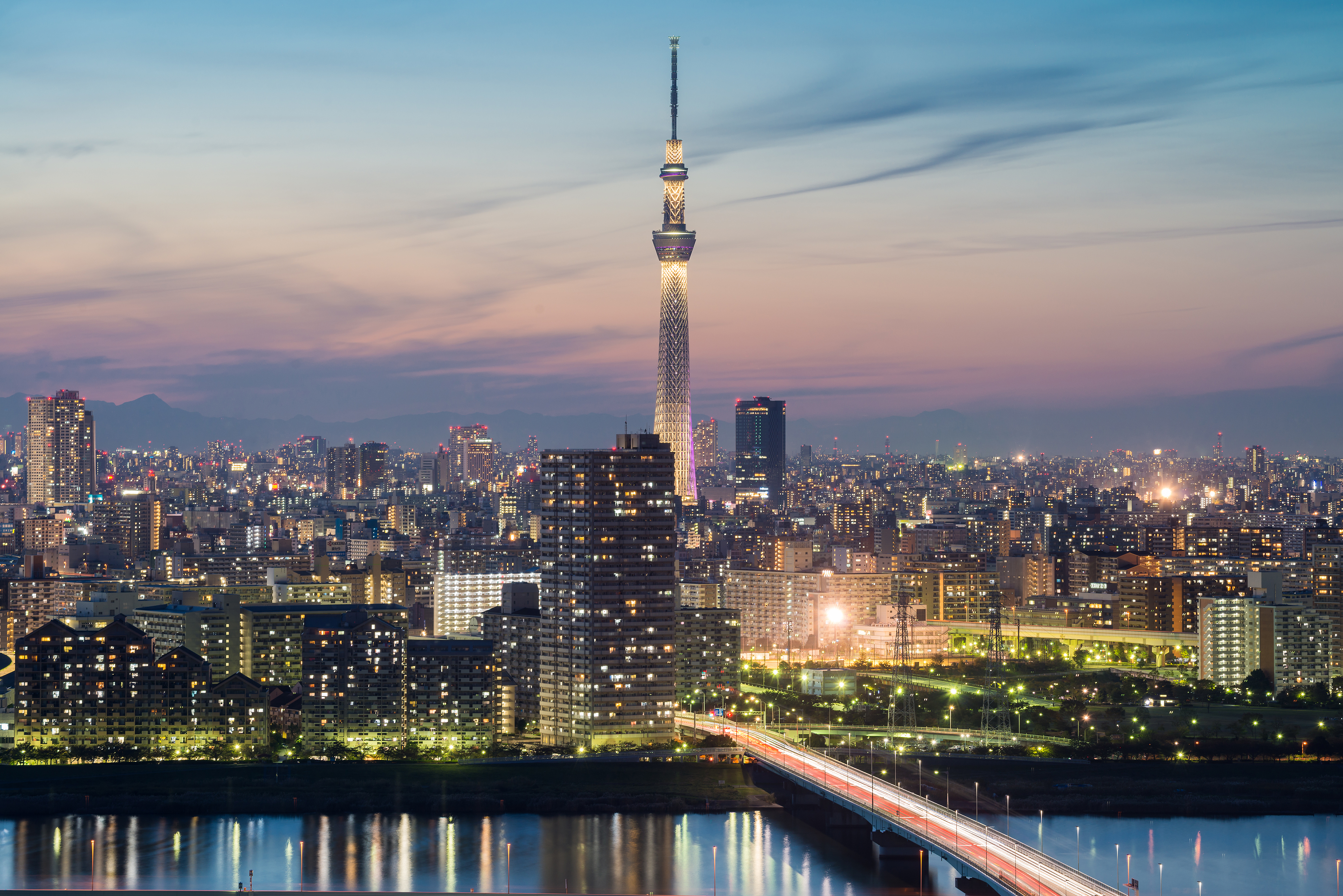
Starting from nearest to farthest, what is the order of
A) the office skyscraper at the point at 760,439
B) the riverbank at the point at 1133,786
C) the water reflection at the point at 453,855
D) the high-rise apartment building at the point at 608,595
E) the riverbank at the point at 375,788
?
the water reflection at the point at 453,855, the riverbank at the point at 1133,786, the riverbank at the point at 375,788, the high-rise apartment building at the point at 608,595, the office skyscraper at the point at 760,439

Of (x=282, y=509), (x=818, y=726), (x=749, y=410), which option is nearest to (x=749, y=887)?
(x=818, y=726)

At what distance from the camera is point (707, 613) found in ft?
121

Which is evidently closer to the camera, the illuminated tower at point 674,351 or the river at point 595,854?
the river at point 595,854

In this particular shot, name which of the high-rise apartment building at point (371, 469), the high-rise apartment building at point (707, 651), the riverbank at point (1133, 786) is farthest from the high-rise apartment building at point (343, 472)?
the riverbank at point (1133, 786)

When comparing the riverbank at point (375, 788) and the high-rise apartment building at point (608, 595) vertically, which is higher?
the high-rise apartment building at point (608, 595)

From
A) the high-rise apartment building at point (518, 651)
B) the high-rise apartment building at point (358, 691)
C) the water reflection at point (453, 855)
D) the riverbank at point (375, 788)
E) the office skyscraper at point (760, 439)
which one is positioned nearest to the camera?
the water reflection at point (453, 855)

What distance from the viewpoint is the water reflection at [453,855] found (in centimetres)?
2305

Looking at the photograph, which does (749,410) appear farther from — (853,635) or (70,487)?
(853,635)

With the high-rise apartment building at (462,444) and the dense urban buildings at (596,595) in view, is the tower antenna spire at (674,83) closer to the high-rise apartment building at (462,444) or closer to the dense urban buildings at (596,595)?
the dense urban buildings at (596,595)

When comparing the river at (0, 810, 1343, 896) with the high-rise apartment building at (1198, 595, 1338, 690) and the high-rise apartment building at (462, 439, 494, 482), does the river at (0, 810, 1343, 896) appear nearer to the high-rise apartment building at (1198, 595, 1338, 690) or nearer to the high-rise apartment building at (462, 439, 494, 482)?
the high-rise apartment building at (1198, 595, 1338, 690)

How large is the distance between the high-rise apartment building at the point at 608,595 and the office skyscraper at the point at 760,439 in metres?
77.6

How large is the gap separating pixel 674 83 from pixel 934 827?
40761mm

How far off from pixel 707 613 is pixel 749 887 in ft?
46.7

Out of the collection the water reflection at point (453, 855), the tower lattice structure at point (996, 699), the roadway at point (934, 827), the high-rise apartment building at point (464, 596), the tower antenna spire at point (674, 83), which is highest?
the tower antenna spire at point (674, 83)
